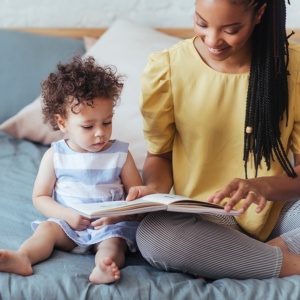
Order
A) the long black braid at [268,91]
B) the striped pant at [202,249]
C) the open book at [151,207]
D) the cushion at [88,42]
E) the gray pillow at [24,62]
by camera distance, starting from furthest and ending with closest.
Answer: the cushion at [88,42] → the gray pillow at [24,62] → the long black braid at [268,91] → the striped pant at [202,249] → the open book at [151,207]

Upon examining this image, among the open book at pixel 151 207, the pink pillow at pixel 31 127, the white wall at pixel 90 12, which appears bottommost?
the open book at pixel 151 207

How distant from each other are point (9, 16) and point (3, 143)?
673 millimetres

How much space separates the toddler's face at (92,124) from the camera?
1367 mm

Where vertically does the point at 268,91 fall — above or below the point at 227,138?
above

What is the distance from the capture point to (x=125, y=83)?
2074mm

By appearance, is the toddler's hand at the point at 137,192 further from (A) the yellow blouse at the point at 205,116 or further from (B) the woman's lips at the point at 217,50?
(B) the woman's lips at the point at 217,50

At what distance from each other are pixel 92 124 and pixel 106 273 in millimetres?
327

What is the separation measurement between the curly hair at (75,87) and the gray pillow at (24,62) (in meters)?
0.79

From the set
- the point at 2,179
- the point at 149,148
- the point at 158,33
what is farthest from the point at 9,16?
the point at 149,148

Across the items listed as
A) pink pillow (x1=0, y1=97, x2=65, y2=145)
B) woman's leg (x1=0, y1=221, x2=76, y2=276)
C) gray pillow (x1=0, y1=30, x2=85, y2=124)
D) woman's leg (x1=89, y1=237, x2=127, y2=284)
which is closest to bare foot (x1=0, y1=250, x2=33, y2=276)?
woman's leg (x1=0, y1=221, x2=76, y2=276)

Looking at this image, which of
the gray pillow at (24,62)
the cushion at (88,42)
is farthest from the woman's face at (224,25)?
the cushion at (88,42)

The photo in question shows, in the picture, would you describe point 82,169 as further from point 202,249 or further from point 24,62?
point 24,62

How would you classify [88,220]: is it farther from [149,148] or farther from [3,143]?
[3,143]

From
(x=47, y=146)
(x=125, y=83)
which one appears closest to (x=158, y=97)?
(x=125, y=83)
